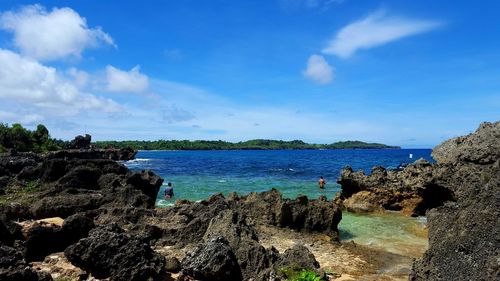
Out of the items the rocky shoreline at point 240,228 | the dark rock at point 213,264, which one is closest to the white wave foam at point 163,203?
the rocky shoreline at point 240,228

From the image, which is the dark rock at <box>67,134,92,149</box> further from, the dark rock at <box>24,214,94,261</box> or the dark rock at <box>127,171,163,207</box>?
the dark rock at <box>24,214,94,261</box>

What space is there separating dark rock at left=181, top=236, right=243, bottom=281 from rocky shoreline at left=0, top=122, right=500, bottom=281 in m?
0.03

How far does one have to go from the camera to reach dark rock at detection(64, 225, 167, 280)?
9922 millimetres

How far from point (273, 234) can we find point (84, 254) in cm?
890

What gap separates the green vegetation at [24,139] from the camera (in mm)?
81875

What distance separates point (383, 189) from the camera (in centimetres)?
2814

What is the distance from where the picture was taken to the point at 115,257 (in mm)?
10016

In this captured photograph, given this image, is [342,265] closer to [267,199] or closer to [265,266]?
[265,266]

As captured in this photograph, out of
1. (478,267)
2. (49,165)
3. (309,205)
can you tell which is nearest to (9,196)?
(49,165)

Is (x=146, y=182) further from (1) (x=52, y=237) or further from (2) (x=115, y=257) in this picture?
(2) (x=115, y=257)

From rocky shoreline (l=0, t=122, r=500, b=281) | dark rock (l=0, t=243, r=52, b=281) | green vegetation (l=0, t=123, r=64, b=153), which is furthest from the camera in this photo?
green vegetation (l=0, t=123, r=64, b=153)

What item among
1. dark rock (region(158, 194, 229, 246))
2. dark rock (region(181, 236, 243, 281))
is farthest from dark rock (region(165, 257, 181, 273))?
dark rock (region(158, 194, 229, 246))

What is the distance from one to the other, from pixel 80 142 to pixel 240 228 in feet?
365

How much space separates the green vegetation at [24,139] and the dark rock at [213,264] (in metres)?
73.0
